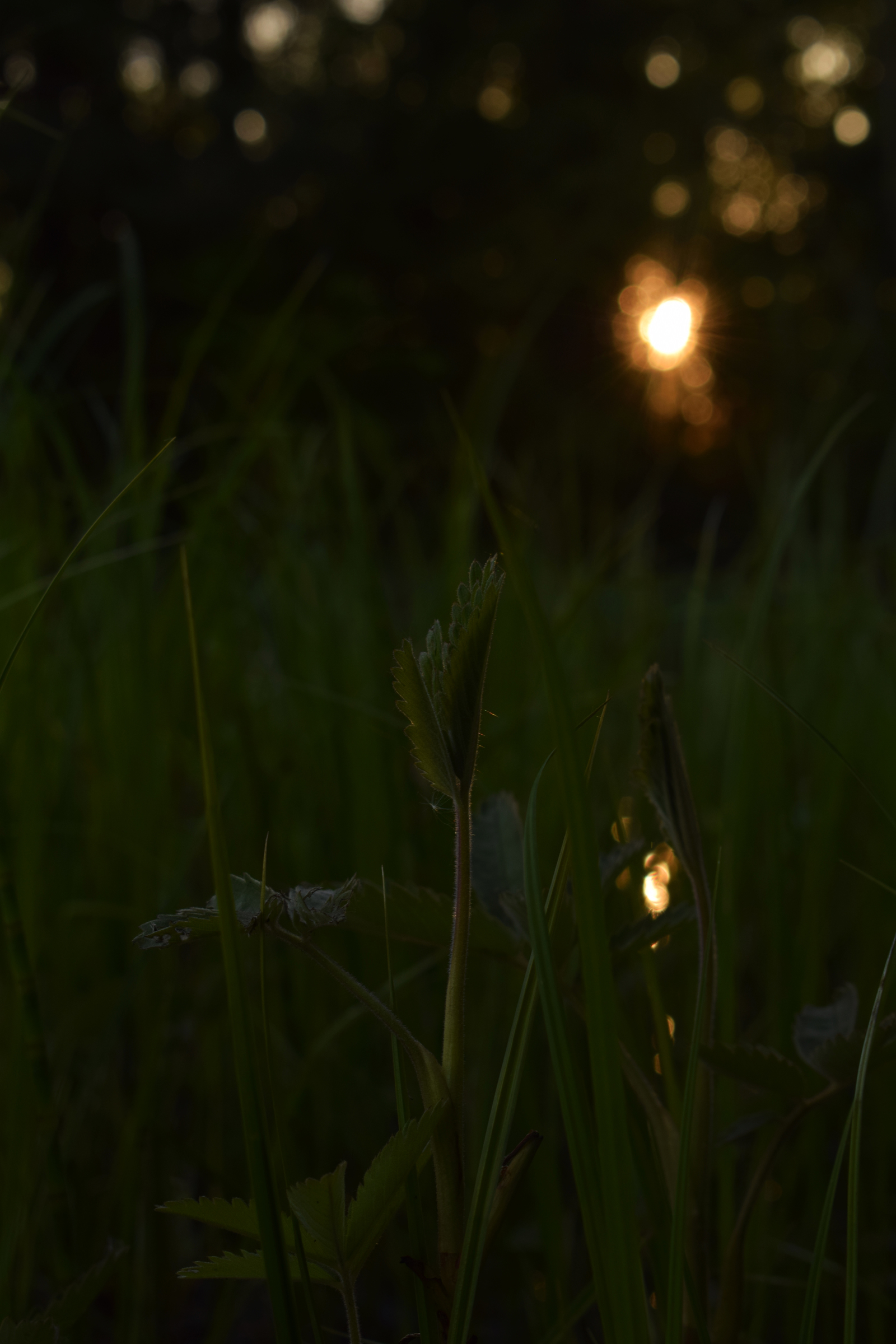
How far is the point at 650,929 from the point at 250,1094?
0.13 meters

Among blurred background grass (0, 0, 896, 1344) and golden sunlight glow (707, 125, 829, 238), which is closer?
blurred background grass (0, 0, 896, 1344)

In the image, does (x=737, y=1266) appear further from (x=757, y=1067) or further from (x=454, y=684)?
(x=454, y=684)

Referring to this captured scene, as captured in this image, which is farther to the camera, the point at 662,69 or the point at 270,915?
the point at 662,69

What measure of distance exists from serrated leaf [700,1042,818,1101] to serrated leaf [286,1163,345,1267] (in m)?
0.11


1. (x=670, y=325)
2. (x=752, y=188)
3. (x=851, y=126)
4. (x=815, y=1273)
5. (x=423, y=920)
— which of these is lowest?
(x=815, y=1273)

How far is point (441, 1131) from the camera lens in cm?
22

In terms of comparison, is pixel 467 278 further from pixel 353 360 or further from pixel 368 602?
pixel 368 602

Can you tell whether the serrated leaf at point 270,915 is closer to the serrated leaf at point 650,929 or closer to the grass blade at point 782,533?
the serrated leaf at point 650,929

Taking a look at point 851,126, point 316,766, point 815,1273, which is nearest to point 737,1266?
point 815,1273

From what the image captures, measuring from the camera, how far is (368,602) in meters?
0.62

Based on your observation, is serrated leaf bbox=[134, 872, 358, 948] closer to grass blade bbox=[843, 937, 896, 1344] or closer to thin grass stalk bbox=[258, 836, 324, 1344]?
thin grass stalk bbox=[258, 836, 324, 1344]

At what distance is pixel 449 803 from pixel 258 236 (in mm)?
A: 911

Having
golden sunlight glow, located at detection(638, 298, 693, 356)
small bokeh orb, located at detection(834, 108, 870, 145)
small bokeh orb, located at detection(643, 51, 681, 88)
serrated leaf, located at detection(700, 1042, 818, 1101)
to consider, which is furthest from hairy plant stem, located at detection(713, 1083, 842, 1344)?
small bokeh orb, located at detection(643, 51, 681, 88)

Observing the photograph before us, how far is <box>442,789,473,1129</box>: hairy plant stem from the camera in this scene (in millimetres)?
216
